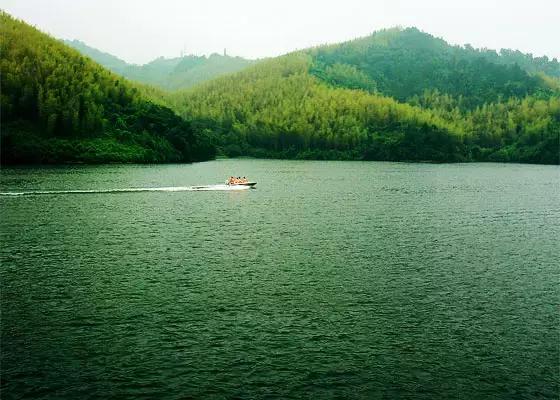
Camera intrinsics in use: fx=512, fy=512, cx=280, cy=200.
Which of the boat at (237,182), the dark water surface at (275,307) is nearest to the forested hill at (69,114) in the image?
the boat at (237,182)

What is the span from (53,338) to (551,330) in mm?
21797

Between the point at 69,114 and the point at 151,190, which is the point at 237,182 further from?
the point at 69,114

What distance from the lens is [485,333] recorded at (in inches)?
892

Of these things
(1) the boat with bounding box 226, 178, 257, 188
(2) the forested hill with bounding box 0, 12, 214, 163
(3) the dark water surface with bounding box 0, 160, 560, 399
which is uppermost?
(2) the forested hill with bounding box 0, 12, 214, 163

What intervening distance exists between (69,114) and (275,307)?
123 metres

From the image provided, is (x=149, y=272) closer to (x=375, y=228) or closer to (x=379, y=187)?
(x=375, y=228)

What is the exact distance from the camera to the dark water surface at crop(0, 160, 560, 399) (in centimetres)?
1823

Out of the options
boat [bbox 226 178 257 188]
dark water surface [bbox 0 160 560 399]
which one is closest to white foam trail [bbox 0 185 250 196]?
boat [bbox 226 178 257 188]

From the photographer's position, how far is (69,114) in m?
133

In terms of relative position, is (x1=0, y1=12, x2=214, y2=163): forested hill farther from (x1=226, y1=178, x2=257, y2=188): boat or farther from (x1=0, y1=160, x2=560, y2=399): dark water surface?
(x1=0, y1=160, x2=560, y2=399): dark water surface

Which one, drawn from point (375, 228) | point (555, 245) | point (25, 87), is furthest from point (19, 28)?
point (555, 245)

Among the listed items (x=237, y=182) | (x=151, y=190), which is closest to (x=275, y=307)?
(x=151, y=190)

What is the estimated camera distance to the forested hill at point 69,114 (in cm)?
12576

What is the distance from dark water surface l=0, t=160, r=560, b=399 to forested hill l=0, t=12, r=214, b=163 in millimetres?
79248
